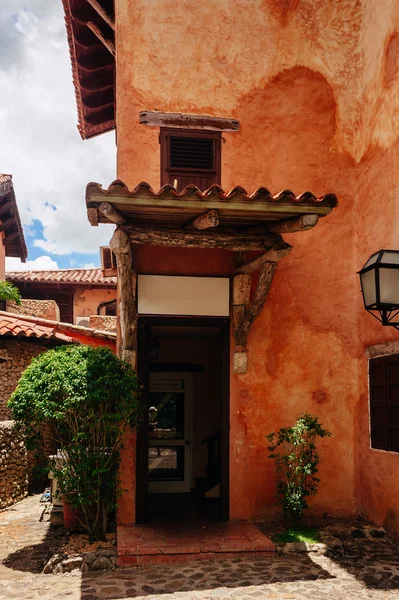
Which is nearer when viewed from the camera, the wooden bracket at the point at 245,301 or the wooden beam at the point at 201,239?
the wooden beam at the point at 201,239

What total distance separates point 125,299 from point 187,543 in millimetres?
3126

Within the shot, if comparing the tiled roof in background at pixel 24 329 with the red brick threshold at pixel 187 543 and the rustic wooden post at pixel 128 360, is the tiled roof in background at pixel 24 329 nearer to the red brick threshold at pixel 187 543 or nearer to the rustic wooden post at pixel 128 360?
the rustic wooden post at pixel 128 360

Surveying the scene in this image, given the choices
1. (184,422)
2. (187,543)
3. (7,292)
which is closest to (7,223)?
(7,292)

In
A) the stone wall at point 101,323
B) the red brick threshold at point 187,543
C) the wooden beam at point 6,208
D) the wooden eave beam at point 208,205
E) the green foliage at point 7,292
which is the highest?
the wooden beam at point 6,208

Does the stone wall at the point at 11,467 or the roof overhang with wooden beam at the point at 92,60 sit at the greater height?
the roof overhang with wooden beam at the point at 92,60

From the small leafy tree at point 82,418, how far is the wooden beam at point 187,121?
3.59 metres

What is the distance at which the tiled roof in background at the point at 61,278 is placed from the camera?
77.5ft

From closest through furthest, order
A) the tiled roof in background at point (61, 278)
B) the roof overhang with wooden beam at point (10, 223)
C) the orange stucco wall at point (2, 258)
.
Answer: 1. the roof overhang with wooden beam at point (10, 223)
2. the orange stucco wall at point (2, 258)
3. the tiled roof in background at point (61, 278)

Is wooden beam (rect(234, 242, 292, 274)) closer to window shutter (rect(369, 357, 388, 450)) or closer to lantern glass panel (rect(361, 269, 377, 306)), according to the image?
lantern glass panel (rect(361, 269, 377, 306))

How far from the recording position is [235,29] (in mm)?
8641

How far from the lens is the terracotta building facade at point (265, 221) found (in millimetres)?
7676

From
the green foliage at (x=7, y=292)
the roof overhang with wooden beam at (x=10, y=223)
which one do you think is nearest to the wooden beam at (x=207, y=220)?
the green foliage at (x=7, y=292)

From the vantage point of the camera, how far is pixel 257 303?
306 inches

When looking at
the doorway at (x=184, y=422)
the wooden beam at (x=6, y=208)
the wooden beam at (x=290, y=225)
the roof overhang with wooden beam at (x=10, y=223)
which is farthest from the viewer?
the wooden beam at (x=6, y=208)
